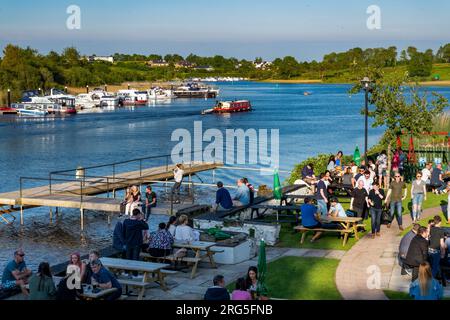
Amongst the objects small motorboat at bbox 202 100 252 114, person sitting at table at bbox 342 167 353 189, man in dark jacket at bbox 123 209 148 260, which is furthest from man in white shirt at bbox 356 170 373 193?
small motorboat at bbox 202 100 252 114

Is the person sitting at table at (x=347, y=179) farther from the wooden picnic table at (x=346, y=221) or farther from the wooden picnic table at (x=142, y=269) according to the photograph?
the wooden picnic table at (x=142, y=269)

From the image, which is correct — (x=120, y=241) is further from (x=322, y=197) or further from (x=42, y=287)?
(x=322, y=197)

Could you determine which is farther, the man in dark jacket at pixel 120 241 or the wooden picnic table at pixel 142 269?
the man in dark jacket at pixel 120 241

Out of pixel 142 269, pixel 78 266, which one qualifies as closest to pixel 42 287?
pixel 78 266

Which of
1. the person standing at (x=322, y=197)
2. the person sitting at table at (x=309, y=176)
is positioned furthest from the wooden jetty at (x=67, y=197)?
the person standing at (x=322, y=197)

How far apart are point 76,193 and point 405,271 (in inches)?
629

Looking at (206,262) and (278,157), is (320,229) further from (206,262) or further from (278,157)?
(278,157)

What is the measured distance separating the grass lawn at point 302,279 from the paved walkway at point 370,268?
0.69 ft

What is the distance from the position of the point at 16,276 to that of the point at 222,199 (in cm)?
738

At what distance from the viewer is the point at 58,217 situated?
95.2ft

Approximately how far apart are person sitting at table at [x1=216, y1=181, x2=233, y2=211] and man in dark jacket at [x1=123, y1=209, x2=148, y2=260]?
4.76 m

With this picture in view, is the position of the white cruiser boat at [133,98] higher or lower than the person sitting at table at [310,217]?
higher

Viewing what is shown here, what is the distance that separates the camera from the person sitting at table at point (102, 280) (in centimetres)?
1161

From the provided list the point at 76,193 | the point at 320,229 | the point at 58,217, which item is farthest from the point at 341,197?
the point at 58,217
